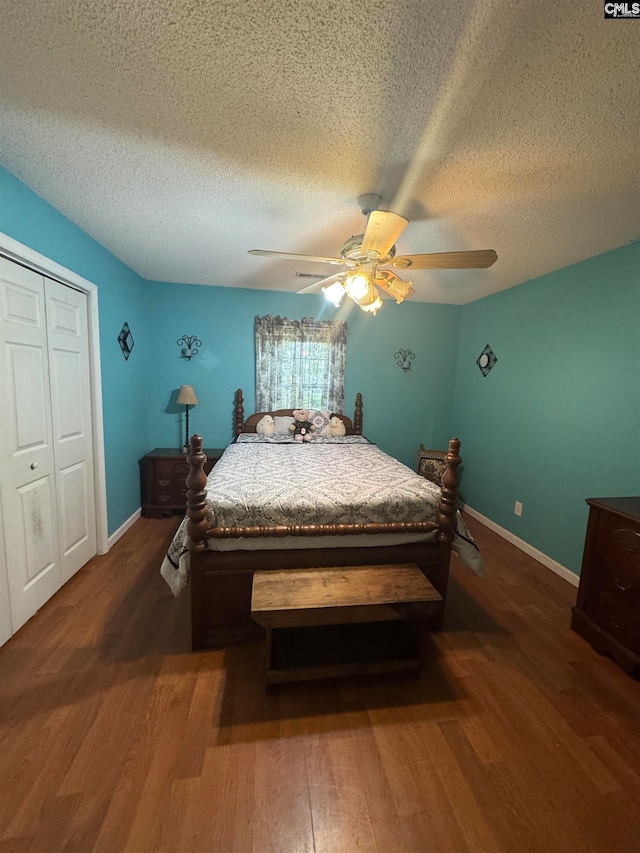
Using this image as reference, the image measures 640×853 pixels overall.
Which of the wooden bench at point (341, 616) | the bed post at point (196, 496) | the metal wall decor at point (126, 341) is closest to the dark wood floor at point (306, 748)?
the wooden bench at point (341, 616)

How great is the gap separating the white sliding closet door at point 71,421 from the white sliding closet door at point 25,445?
0.07 meters

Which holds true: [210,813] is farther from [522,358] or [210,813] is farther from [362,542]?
[522,358]

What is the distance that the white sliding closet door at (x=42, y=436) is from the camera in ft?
5.94

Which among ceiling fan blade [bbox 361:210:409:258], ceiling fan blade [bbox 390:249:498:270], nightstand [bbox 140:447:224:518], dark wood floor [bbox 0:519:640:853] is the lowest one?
dark wood floor [bbox 0:519:640:853]

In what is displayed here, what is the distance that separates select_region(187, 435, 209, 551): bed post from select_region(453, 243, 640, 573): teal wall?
2.72 m

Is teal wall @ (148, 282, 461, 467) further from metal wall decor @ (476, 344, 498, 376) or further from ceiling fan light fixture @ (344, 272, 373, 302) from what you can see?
ceiling fan light fixture @ (344, 272, 373, 302)

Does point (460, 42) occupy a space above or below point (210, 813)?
above

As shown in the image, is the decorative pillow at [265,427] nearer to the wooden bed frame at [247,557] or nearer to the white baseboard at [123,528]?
the white baseboard at [123,528]

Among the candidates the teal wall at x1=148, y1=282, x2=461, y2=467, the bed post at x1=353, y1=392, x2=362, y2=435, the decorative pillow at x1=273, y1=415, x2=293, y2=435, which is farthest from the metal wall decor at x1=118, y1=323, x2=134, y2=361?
the bed post at x1=353, y1=392, x2=362, y2=435

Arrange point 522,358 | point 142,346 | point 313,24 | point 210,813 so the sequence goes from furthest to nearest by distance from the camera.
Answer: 1. point 142,346
2. point 522,358
3. point 210,813
4. point 313,24

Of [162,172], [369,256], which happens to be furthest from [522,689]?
[162,172]

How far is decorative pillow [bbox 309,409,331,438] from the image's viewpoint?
12.6 feet

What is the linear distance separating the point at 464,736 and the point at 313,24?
258 cm

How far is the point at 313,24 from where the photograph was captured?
0.94 metres
